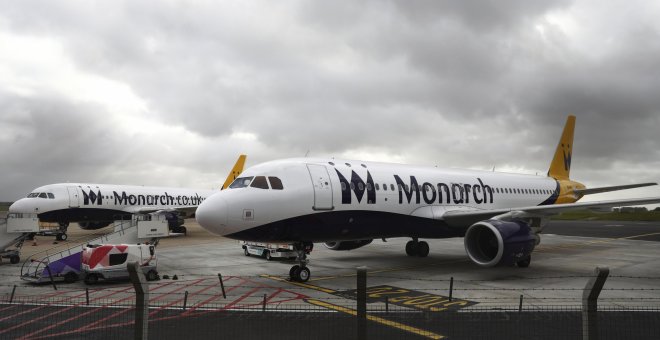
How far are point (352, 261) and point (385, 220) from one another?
424 centimetres

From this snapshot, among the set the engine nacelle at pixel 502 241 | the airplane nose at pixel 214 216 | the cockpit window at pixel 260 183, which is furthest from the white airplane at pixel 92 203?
the engine nacelle at pixel 502 241

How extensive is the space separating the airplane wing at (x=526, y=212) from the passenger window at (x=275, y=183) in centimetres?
717

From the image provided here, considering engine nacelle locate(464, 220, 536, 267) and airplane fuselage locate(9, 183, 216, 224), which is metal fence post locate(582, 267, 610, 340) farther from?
airplane fuselage locate(9, 183, 216, 224)

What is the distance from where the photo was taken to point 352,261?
20.3 metres

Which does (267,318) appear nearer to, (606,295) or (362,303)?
(362,303)

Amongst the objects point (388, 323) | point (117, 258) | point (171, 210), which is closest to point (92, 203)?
point (171, 210)

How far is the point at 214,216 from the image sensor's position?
508 inches

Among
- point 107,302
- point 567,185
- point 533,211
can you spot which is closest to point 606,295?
point 533,211

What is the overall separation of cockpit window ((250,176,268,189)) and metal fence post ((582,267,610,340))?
30.6 ft

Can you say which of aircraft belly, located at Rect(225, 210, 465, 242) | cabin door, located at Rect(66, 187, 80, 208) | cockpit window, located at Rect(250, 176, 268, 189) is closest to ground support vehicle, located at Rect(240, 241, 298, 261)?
aircraft belly, located at Rect(225, 210, 465, 242)

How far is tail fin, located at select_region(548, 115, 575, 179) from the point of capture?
95.7ft

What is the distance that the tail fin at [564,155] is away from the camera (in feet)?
95.7

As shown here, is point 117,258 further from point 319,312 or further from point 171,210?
point 171,210

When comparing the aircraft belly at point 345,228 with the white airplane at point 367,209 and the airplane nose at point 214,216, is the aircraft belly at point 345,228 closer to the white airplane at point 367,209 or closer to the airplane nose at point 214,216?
the white airplane at point 367,209
